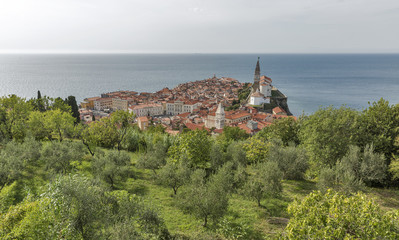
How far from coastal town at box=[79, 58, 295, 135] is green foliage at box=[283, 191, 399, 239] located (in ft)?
165

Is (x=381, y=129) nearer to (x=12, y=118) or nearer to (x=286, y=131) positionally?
(x=286, y=131)

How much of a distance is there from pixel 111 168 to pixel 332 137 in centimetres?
1585

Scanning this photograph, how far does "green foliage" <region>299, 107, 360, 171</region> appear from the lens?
57.5 ft

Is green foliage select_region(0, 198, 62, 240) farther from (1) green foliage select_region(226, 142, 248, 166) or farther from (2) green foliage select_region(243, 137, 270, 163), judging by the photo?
(2) green foliage select_region(243, 137, 270, 163)

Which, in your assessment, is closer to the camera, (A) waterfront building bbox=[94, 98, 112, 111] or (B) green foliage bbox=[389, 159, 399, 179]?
(B) green foliage bbox=[389, 159, 399, 179]

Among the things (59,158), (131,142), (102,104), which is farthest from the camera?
(102,104)

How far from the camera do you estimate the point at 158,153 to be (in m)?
21.2

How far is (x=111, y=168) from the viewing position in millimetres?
16438

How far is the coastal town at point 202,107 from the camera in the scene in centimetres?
7188

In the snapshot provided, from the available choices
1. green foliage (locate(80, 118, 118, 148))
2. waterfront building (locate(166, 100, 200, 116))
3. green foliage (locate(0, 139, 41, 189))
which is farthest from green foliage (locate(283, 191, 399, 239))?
waterfront building (locate(166, 100, 200, 116))

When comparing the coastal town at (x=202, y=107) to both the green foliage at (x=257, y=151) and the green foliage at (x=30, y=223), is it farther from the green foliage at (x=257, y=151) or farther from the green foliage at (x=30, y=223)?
the green foliage at (x=30, y=223)

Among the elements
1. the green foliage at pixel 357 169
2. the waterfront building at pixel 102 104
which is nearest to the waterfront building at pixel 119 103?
the waterfront building at pixel 102 104

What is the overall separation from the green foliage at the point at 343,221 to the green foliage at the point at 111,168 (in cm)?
1301

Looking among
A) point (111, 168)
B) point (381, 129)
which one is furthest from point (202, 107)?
point (111, 168)
